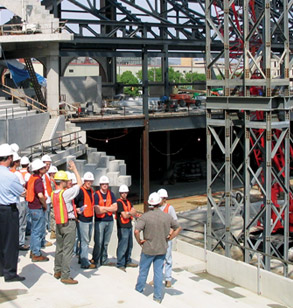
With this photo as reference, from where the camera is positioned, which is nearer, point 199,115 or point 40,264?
point 40,264

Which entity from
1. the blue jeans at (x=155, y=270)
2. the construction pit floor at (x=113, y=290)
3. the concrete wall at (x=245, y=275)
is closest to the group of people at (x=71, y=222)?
the blue jeans at (x=155, y=270)

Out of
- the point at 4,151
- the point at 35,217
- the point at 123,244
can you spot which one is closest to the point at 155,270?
the point at 123,244

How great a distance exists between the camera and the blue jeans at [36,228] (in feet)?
36.0

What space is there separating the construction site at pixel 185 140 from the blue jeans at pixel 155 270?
34 centimetres

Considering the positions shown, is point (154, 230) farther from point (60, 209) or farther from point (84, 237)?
point (84, 237)

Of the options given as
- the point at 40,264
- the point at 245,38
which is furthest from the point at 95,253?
the point at 245,38

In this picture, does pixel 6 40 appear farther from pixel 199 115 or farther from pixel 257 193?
pixel 257 193

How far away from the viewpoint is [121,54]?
109ft

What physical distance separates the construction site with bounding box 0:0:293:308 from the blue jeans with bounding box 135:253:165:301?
34cm

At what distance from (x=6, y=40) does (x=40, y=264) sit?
19724 mm

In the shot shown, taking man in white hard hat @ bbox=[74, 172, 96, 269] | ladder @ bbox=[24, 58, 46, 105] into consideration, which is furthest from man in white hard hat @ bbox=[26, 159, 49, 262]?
ladder @ bbox=[24, 58, 46, 105]

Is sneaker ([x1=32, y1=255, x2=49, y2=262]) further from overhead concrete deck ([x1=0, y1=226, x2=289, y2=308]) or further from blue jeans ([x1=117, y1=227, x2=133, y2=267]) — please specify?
blue jeans ([x1=117, y1=227, x2=133, y2=267])

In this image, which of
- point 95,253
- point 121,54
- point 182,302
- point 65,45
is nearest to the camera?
point 182,302

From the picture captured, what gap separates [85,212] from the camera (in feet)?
36.2
